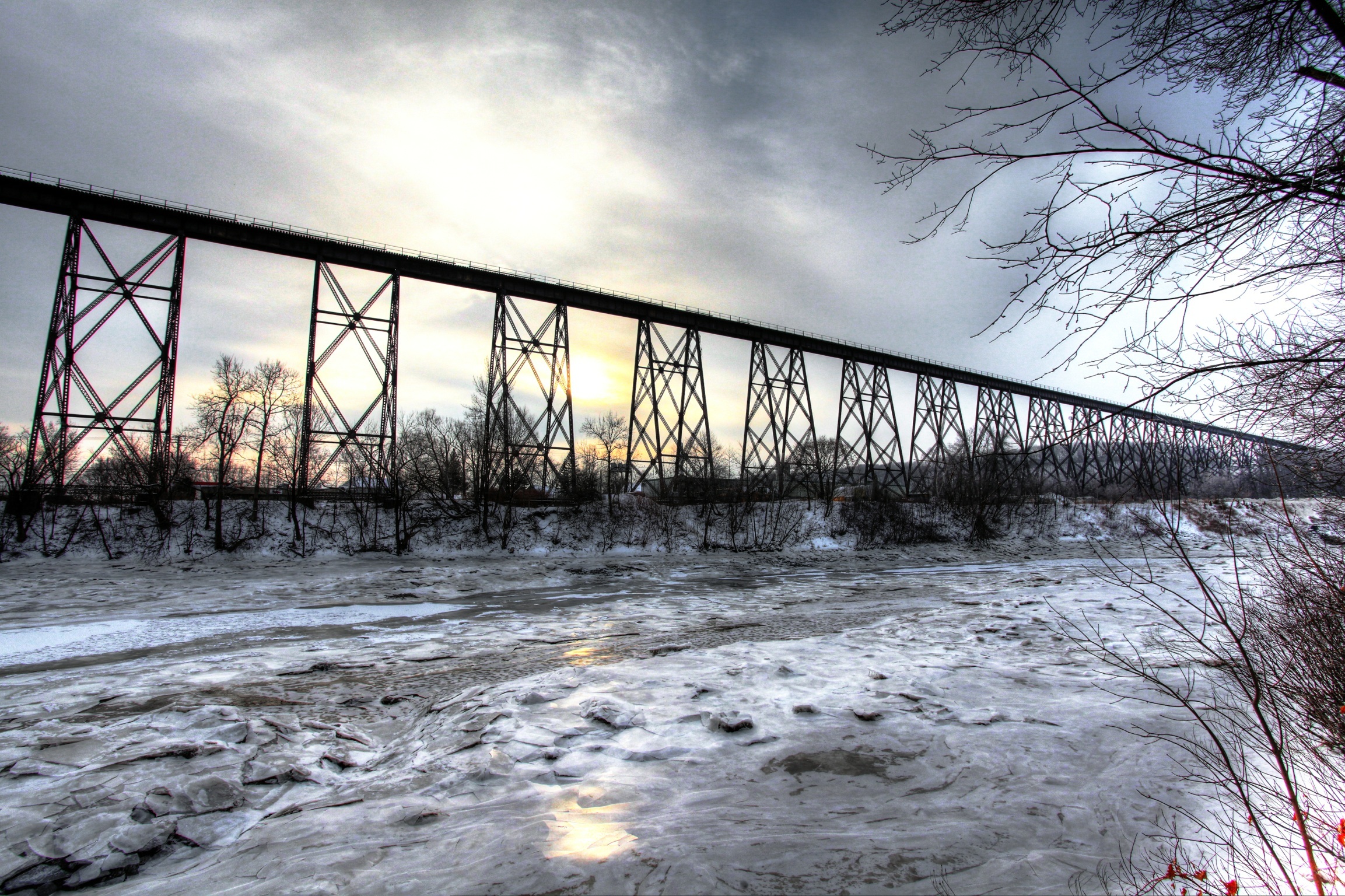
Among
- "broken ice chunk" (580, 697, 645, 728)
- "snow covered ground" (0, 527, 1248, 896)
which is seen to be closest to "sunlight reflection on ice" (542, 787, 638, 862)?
"snow covered ground" (0, 527, 1248, 896)

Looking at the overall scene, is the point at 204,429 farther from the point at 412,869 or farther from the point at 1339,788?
the point at 1339,788

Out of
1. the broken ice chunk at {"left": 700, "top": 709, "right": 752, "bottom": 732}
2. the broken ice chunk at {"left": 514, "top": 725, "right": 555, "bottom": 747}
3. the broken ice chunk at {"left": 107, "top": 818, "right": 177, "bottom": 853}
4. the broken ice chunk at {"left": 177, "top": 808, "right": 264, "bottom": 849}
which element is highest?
the broken ice chunk at {"left": 700, "top": 709, "right": 752, "bottom": 732}

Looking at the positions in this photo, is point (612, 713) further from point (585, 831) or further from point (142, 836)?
point (142, 836)

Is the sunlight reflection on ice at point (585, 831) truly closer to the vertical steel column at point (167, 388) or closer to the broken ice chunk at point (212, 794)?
the broken ice chunk at point (212, 794)

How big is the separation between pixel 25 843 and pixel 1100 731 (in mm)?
5883

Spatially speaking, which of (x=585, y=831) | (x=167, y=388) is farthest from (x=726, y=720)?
(x=167, y=388)

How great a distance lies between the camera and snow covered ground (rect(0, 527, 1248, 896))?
2498 millimetres

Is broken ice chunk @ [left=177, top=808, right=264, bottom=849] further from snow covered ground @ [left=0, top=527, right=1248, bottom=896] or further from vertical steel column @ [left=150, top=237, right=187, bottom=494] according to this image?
vertical steel column @ [left=150, top=237, right=187, bottom=494]

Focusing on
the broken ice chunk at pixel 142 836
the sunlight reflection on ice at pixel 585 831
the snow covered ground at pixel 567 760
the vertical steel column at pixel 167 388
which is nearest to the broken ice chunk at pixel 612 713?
the snow covered ground at pixel 567 760

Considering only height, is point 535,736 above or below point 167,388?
below

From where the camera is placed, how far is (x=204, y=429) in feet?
64.3

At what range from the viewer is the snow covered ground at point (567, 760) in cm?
250

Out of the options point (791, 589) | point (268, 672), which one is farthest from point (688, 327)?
point (268, 672)

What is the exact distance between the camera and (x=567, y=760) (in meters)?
3.54
